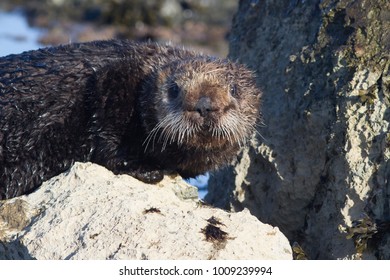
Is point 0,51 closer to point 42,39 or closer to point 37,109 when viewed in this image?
point 42,39

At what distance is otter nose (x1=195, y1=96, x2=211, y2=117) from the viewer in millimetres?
6367

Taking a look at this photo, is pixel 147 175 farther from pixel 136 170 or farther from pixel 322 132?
pixel 322 132

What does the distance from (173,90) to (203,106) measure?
44cm

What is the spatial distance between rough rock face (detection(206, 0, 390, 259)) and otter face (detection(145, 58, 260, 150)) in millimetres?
532

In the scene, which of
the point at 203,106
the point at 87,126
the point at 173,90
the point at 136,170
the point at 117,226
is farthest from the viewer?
the point at 87,126

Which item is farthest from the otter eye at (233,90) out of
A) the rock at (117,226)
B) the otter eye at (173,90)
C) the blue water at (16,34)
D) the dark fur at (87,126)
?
the blue water at (16,34)

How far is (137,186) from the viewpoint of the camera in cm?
651

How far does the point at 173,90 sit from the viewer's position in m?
6.71

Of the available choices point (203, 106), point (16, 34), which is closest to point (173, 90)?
point (203, 106)

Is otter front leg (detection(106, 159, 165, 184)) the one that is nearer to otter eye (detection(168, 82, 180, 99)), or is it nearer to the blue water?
otter eye (detection(168, 82, 180, 99))

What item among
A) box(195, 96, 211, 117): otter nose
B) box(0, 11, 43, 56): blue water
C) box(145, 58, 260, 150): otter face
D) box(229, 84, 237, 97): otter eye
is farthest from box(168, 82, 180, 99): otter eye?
box(0, 11, 43, 56): blue water

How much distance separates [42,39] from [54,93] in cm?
1047
